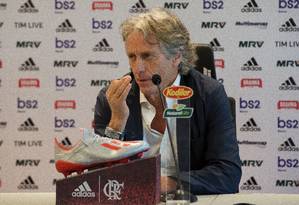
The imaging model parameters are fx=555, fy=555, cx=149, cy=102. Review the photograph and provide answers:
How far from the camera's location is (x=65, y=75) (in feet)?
13.8

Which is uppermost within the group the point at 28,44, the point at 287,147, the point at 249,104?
the point at 28,44

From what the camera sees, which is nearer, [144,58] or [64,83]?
[144,58]

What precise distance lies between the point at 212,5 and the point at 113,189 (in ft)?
10.1

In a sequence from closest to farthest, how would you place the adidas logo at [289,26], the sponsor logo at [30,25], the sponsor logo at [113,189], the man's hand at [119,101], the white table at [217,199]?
the sponsor logo at [113,189], the white table at [217,199], the man's hand at [119,101], the adidas logo at [289,26], the sponsor logo at [30,25]

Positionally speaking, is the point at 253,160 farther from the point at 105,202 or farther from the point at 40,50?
the point at 105,202

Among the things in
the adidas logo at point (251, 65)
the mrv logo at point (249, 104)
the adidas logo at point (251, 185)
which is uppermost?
the adidas logo at point (251, 65)

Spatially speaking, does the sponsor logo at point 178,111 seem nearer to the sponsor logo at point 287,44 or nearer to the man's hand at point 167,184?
the man's hand at point 167,184

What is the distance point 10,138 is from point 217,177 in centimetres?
278

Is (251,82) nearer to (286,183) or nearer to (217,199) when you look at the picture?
(286,183)

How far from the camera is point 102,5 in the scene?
166 inches

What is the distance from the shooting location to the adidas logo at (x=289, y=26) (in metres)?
4.12

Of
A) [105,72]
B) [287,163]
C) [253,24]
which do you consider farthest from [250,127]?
[105,72]

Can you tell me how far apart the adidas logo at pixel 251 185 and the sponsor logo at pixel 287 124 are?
0.45 metres

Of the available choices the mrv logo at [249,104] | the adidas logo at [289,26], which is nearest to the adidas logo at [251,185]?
the mrv logo at [249,104]
